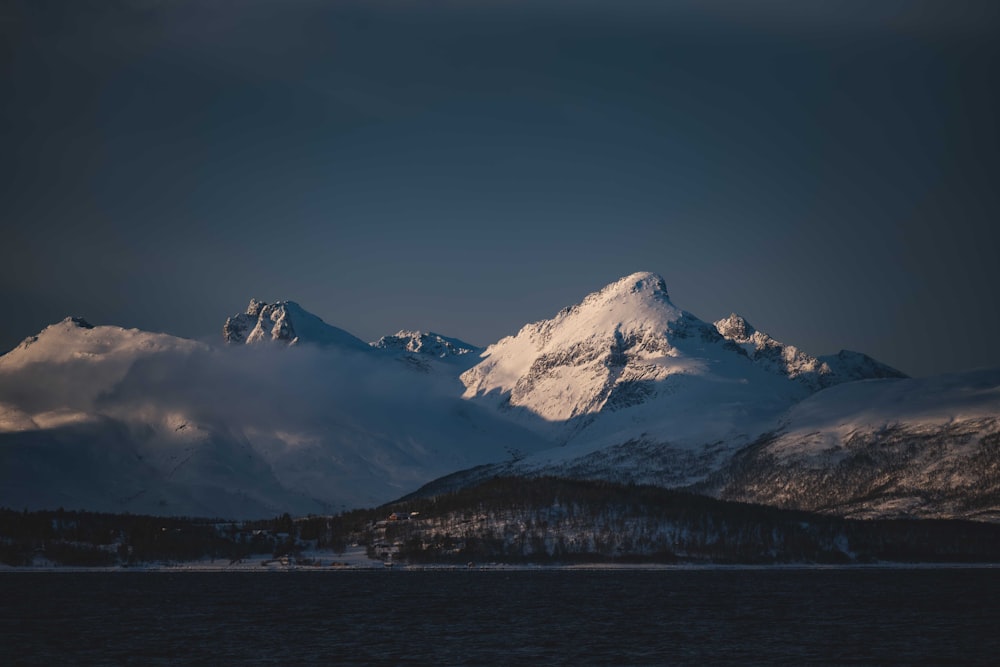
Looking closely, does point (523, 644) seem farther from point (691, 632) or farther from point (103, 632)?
point (103, 632)

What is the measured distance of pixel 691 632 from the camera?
18512 cm

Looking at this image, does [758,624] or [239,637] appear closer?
[239,637]

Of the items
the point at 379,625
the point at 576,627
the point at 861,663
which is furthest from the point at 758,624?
the point at 379,625

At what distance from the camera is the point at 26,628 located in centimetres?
19150

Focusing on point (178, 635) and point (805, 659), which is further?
point (178, 635)

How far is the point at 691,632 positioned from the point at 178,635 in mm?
81659

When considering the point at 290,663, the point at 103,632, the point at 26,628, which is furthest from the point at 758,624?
the point at 26,628

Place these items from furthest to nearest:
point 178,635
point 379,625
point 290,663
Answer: point 379,625 < point 178,635 < point 290,663

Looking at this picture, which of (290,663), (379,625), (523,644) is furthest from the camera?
(379,625)

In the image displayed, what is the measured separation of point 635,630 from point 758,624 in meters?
24.4

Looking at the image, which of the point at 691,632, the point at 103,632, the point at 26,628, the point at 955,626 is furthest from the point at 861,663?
the point at 26,628

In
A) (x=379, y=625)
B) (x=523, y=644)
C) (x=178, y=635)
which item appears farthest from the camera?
(x=379, y=625)

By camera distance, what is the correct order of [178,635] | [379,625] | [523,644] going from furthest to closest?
[379,625] < [178,635] < [523,644]

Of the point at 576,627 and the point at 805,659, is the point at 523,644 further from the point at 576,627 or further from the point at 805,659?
the point at 805,659
